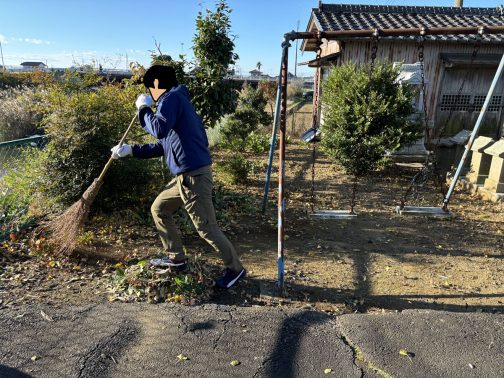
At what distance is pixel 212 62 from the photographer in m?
6.95

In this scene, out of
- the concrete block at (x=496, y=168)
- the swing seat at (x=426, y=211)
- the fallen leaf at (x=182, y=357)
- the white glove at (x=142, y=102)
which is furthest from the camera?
the concrete block at (x=496, y=168)

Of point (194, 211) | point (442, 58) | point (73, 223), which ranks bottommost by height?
point (73, 223)

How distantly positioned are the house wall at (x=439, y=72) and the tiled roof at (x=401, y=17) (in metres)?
0.41

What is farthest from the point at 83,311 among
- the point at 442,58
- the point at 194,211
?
the point at 442,58

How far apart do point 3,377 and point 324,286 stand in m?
2.74

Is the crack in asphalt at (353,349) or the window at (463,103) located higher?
the window at (463,103)

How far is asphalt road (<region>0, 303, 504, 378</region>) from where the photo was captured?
105 inches

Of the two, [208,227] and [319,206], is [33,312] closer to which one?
[208,227]

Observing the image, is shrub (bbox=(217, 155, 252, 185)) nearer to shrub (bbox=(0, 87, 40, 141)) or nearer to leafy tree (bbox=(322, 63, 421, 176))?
leafy tree (bbox=(322, 63, 421, 176))

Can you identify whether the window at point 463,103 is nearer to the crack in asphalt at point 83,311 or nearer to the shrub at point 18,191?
the shrub at point 18,191

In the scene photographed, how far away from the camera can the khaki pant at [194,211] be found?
347 centimetres

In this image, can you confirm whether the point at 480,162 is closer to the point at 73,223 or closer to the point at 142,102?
the point at 142,102

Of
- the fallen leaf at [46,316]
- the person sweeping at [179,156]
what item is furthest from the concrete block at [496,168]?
the fallen leaf at [46,316]

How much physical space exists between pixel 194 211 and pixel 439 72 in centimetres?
1078
